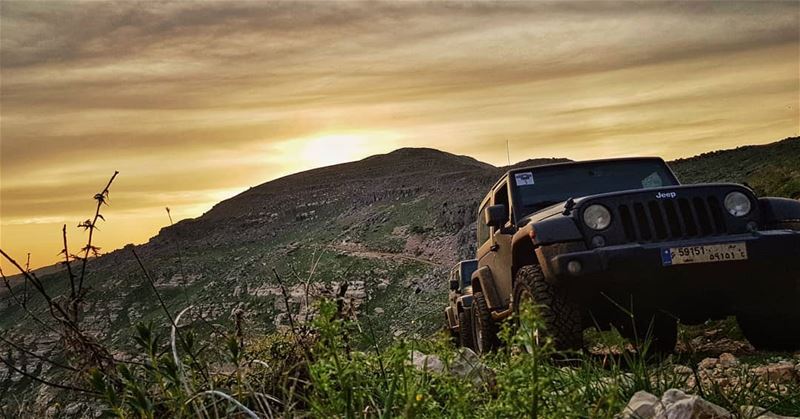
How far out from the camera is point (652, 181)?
8.66m

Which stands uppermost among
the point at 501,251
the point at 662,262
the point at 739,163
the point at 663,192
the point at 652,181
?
the point at 739,163

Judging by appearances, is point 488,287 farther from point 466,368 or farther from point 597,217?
point 466,368

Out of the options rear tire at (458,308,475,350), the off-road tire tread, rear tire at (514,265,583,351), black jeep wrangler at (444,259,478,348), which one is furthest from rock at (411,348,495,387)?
black jeep wrangler at (444,259,478,348)

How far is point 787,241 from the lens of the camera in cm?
700

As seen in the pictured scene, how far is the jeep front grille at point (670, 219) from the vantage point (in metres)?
7.03

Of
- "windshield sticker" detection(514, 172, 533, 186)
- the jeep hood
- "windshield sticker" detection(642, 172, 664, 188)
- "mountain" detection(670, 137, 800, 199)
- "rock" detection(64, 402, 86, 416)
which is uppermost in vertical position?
"mountain" detection(670, 137, 800, 199)

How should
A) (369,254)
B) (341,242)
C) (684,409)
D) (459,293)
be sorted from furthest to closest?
(341,242) → (369,254) → (459,293) → (684,409)

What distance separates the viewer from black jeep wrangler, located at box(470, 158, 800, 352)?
682 cm

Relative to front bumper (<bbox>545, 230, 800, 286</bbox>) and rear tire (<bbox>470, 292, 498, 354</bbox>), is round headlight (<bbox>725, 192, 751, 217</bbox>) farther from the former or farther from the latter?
rear tire (<bbox>470, 292, 498, 354</bbox>)

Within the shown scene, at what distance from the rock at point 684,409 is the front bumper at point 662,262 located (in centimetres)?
329

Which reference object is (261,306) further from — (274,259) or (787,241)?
(787,241)

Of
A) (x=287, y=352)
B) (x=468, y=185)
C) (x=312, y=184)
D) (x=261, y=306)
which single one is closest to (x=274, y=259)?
(x=261, y=306)

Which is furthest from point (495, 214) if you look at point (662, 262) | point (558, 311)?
point (662, 262)

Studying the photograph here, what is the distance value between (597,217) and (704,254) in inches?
34.5
